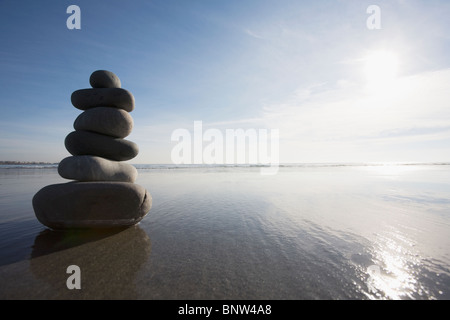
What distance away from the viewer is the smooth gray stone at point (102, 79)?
7594 millimetres

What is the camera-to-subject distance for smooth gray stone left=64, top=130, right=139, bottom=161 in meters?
6.95

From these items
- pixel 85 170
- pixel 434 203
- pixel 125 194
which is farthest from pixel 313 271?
pixel 434 203

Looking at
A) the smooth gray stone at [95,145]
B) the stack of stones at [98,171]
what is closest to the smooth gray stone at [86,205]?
the stack of stones at [98,171]

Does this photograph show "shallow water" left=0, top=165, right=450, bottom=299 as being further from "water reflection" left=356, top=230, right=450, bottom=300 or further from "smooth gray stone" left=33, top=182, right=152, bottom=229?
"smooth gray stone" left=33, top=182, right=152, bottom=229

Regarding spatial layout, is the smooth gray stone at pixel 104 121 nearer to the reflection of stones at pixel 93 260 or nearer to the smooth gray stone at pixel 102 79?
the smooth gray stone at pixel 102 79

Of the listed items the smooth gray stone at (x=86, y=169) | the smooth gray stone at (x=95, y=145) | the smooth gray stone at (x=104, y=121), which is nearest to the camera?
the smooth gray stone at (x=86, y=169)

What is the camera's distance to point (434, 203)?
977 centimetres

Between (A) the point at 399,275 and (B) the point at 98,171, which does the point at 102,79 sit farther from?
(A) the point at 399,275

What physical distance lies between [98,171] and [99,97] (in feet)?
9.60

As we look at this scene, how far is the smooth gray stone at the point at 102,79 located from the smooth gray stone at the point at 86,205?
4149 mm

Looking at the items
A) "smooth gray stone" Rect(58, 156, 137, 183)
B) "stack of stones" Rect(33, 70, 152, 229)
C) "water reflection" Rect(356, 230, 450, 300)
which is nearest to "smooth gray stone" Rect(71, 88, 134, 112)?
"stack of stones" Rect(33, 70, 152, 229)

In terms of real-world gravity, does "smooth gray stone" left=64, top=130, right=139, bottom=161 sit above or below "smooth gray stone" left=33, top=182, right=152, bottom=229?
above

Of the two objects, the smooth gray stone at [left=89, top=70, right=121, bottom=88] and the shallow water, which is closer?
the shallow water
